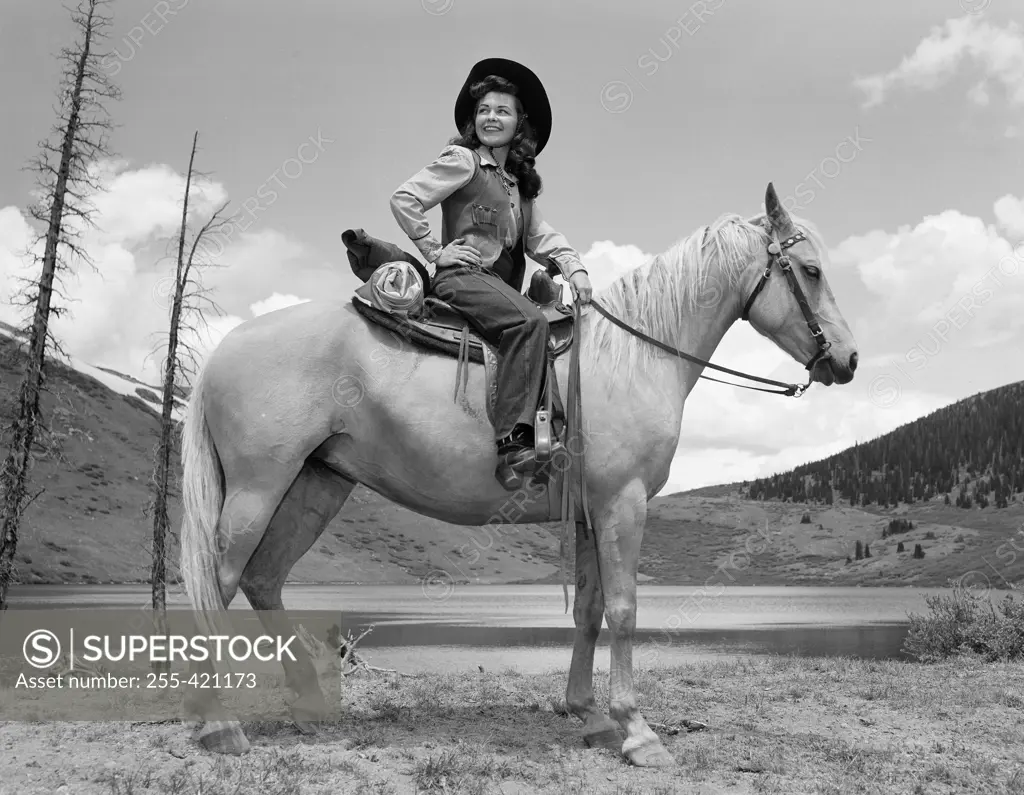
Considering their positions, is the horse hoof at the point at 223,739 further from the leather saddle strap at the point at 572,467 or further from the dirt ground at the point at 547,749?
the leather saddle strap at the point at 572,467

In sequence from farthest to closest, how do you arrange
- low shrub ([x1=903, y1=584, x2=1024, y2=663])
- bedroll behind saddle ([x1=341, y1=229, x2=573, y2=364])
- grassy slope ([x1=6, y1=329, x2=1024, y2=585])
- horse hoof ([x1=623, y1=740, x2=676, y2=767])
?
grassy slope ([x1=6, y1=329, x2=1024, y2=585])
low shrub ([x1=903, y1=584, x2=1024, y2=663])
bedroll behind saddle ([x1=341, y1=229, x2=573, y2=364])
horse hoof ([x1=623, y1=740, x2=676, y2=767])

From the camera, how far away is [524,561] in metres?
154

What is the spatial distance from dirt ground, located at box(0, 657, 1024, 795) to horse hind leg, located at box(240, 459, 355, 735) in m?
0.22

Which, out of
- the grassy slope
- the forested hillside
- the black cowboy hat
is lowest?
the grassy slope

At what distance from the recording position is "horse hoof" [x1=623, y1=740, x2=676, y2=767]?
5336mm

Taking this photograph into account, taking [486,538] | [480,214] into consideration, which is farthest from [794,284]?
[486,538]

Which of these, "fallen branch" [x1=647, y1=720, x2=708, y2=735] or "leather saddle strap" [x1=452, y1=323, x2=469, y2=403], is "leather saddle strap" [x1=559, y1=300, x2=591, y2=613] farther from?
"fallen branch" [x1=647, y1=720, x2=708, y2=735]

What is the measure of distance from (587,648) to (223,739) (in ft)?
8.27

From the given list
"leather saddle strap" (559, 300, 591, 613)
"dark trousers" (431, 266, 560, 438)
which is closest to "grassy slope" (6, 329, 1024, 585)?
"dark trousers" (431, 266, 560, 438)

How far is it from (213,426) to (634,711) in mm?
3381

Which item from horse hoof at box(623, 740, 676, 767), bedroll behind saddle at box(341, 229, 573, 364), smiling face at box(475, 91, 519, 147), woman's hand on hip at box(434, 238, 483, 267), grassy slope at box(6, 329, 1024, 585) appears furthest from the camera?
grassy slope at box(6, 329, 1024, 585)

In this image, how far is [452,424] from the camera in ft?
18.1

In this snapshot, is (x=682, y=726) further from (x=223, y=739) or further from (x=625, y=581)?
(x=223, y=739)

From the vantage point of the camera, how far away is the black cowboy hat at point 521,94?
646cm
